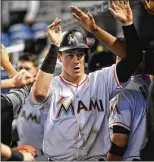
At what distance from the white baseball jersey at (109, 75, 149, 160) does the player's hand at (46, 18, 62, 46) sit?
0.84 meters

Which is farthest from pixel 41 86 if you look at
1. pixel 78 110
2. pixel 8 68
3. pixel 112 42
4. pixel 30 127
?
pixel 30 127

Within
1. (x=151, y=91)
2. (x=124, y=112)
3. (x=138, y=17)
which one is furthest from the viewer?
(x=138, y=17)

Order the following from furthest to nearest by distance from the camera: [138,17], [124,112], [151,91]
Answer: [138,17] → [124,112] → [151,91]

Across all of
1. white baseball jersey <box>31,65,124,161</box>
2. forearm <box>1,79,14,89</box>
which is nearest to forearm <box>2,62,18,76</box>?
white baseball jersey <box>31,65,124,161</box>

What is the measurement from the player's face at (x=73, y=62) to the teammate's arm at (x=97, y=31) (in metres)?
0.21

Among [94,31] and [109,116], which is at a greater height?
[94,31]

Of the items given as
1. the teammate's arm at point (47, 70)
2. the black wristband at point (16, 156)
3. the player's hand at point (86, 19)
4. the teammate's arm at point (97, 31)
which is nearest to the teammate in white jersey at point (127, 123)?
the teammate's arm at point (97, 31)

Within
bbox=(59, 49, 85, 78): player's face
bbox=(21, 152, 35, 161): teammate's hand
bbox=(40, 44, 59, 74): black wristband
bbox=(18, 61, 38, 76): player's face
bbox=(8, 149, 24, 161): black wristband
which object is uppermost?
bbox=(40, 44, 59, 74): black wristband

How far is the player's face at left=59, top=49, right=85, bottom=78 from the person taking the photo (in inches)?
200

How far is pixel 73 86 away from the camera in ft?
16.9

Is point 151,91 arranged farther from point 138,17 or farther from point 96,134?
point 138,17

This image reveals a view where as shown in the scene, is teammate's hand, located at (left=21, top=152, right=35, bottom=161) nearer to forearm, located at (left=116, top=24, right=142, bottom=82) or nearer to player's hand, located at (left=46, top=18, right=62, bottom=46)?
player's hand, located at (left=46, top=18, right=62, bottom=46)

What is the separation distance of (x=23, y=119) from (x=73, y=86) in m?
3.09

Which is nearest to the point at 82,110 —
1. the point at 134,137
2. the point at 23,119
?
the point at 134,137
